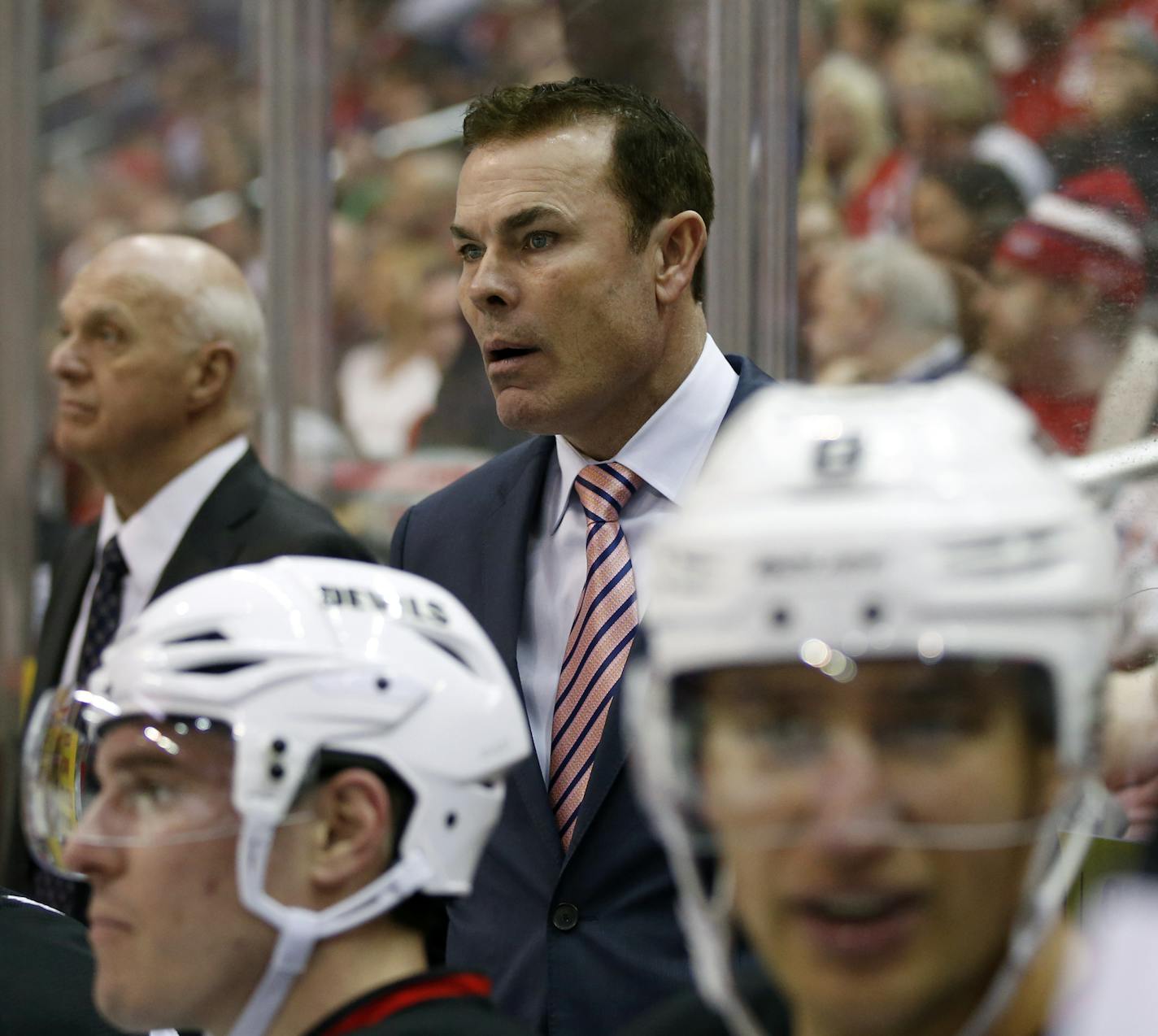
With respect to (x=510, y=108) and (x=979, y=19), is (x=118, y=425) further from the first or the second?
(x=979, y=19)

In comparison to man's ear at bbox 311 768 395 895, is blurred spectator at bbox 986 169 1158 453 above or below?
above

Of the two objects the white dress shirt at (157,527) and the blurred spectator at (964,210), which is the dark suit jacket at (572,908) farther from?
the blurred spectator at (964,210)

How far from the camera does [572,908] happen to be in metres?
2.21

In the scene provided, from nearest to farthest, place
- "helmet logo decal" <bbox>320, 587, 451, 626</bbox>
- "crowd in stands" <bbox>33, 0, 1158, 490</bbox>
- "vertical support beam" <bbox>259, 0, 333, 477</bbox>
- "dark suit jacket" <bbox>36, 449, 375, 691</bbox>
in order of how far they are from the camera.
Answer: "helmet logo decal" <bbox>320, 587, 451, 626</bbox>
"dark suit jacket" <bbox>36, 449, 375, 691</bbox>
"crowd in stands" <bbox>33, 0, 1158, 490</bbox>
"vertical support beam" <bbox>259, 0, 333, 477</bbox>

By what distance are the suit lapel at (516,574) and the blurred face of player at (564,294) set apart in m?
0.10

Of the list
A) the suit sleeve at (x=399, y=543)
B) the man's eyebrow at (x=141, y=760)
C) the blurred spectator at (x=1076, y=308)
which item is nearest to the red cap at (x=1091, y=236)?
the blurred spectator at (x=1076, y=308)

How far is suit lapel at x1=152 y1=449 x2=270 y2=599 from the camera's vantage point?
2975mm

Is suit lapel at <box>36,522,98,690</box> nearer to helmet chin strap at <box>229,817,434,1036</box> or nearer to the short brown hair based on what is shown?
the short brown hair

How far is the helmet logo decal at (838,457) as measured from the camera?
3.75 feet

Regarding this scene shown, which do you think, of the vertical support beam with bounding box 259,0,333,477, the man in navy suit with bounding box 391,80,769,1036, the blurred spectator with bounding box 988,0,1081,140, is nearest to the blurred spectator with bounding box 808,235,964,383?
the blurred spectator with bounding box 988,0,1081,140

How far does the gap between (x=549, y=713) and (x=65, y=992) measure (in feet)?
2.44

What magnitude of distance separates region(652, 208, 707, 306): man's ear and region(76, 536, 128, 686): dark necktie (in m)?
1.21

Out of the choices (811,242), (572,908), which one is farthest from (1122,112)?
(572,908)

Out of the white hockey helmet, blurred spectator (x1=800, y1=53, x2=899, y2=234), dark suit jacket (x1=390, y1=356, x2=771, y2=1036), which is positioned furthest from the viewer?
blurred spectator (x1=800, y1=53, x2=899, y2=234)
